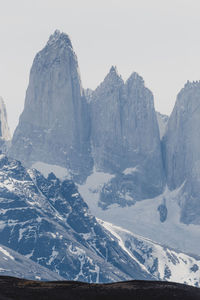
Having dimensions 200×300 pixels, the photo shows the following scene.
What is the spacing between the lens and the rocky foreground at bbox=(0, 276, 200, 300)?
14188 centimetres

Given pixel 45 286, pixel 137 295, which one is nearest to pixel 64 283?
pixel 45 286

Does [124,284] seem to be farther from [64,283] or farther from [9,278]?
[9,278]

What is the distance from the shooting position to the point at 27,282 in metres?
154

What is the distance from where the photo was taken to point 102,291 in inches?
5723

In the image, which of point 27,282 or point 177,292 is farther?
point 27,282

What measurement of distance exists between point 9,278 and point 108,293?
20.0 m

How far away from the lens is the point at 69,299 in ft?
468

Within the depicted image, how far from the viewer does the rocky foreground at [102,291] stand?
5586 inches

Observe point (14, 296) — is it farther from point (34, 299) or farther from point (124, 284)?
point (124, 284)

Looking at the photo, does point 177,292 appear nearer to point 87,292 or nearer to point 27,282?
point 87,292

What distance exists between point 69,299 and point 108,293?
5214mm

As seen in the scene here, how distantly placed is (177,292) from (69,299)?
13616 millimetres

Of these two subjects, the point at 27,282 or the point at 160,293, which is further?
the point at 27,282

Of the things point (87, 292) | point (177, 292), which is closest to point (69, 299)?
point (87, 292)
